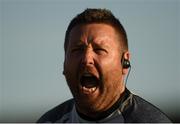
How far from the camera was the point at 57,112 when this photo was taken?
268 inches

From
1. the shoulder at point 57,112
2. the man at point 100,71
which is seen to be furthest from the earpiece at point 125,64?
the shoulder at point 57,112

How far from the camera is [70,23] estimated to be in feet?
20.2

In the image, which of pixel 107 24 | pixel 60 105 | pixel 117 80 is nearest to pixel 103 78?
pixel 117 80

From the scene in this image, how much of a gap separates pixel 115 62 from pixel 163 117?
83 centimetres

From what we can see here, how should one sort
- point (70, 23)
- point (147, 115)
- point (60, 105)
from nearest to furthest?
point (147, 115) → point (70, 23) → point (60, 105)

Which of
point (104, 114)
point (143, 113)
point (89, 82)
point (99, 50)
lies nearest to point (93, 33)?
point (99, 50)

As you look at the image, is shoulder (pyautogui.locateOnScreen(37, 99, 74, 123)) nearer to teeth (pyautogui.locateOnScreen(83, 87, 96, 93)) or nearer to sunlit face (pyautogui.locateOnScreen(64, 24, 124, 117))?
sunlit face (pyautogui.locateOnScreen(64, 24, 124, 117))

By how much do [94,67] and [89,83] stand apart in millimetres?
191

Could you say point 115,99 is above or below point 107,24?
below

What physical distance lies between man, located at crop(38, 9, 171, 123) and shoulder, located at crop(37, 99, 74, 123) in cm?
58

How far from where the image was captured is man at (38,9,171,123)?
5.77 metres

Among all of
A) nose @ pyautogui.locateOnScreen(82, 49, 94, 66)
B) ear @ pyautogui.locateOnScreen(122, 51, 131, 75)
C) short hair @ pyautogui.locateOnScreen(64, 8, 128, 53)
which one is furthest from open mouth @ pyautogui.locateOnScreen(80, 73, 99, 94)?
short hair @ pyautogui.locateOnScreen(64, 8, 128, 53)

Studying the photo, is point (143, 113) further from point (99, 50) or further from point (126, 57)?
point (99, 50)

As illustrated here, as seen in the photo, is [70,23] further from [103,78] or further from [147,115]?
[147,115]
